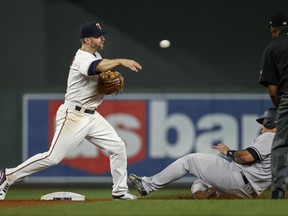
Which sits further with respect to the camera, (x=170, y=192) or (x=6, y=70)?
(x=6, y=70)

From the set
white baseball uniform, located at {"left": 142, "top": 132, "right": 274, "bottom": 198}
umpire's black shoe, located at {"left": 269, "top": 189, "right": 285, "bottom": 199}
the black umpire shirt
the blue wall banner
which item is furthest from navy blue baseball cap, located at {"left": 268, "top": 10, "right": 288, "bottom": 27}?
the blue wall banner

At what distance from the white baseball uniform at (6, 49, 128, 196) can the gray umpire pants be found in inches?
53.8

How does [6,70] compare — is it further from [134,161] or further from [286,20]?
[286,20]

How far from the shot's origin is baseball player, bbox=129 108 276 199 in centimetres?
855

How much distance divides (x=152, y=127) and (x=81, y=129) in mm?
3992

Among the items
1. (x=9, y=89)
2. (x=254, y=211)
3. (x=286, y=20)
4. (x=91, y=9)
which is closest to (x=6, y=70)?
(x=9, y=89)

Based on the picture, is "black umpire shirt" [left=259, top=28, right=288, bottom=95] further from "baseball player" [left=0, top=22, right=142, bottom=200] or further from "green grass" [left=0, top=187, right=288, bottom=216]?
"baseball player" [left=0, top=22, right=142, bottom=200]

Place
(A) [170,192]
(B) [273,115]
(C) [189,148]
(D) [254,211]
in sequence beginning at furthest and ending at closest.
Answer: (C) [189,148] < (A) [170,192] < (B) [273,115] < (D) [254,211]

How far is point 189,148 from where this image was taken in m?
12.4

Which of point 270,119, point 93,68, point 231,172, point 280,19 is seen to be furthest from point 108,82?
point 280,19

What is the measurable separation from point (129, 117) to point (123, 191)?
3.94 m

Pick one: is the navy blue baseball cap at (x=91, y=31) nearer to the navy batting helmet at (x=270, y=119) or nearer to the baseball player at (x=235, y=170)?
the baseball player at (x=235, y=170)

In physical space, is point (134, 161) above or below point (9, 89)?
below

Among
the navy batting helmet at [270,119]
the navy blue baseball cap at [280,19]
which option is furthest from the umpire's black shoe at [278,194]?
the navy blue baseball cap at [280,19]
